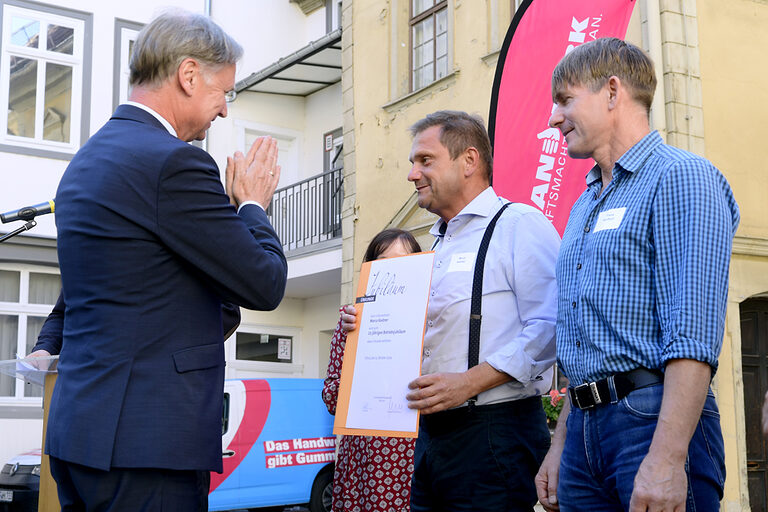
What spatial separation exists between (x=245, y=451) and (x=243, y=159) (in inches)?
356

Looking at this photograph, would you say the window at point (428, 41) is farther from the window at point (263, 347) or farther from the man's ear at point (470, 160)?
the man's ear at point (470, 160)

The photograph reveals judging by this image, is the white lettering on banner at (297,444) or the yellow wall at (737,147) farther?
the white lettering on banner at (297,444)

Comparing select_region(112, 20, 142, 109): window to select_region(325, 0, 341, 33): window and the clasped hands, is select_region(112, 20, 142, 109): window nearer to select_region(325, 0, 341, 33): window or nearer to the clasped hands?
Answer: select_region(325, 0, 341, 33): window

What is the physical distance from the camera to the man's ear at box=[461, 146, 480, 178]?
3282mm

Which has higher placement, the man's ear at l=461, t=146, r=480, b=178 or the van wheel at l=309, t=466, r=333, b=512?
the man's ear at l=461, t=146, r=480, b=178

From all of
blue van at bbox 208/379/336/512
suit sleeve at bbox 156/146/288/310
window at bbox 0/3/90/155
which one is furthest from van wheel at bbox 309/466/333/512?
suit sleeve at bbox 156/146/288/310

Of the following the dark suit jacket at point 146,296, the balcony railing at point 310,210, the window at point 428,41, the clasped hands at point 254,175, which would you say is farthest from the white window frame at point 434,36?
the dark suit jacket at point 146,296

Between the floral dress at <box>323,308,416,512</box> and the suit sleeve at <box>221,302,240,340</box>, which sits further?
the floral dress at <box>323,308,416,512</box>

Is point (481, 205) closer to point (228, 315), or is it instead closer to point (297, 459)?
point (228, 315)

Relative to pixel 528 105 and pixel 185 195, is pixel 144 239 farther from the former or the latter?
A: pixel 528 105

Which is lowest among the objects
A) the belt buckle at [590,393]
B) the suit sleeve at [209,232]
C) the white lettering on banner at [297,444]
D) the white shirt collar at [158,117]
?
the white lettering on banner at [297,444]

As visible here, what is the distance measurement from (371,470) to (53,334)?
1.74 metres

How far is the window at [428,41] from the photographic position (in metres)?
12.6

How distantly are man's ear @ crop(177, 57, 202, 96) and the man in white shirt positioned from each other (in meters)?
1.05
